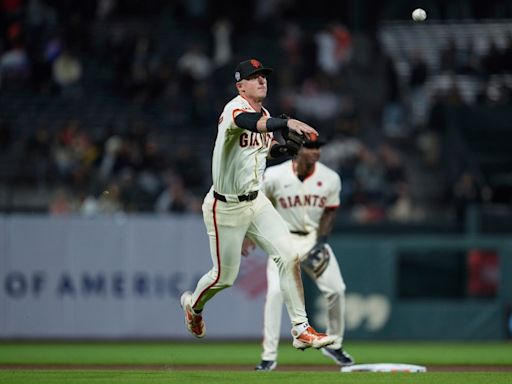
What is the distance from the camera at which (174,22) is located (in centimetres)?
2573

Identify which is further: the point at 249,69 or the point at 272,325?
the point at 272,325

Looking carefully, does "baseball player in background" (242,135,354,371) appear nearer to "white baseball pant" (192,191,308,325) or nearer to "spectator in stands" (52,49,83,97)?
"white baseball pant" (192,191,308,325)

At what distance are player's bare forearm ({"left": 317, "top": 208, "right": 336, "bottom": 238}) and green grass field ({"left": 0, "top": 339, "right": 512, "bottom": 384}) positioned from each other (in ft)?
4.77

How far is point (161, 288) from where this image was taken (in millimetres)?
17531

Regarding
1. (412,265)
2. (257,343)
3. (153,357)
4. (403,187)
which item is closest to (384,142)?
(403,187)

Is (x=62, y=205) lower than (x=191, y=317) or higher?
higher

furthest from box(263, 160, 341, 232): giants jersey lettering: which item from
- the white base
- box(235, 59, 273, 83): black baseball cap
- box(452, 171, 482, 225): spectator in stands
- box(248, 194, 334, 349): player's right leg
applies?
box(452, 171, 482, 225): spectator in stands

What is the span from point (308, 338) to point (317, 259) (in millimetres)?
2325

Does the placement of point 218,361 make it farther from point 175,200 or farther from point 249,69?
point 175,200

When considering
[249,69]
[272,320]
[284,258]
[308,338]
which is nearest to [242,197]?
[284,258]

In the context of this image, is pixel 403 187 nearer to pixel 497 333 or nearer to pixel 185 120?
pixel 497 333

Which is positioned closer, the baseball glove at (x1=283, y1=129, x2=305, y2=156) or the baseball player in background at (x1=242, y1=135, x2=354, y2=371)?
the baseball glove at (x1=283, y1=129, x2=305, y2=156)

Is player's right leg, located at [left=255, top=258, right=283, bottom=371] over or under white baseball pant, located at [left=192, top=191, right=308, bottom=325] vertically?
under

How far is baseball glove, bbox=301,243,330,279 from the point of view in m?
12.2
